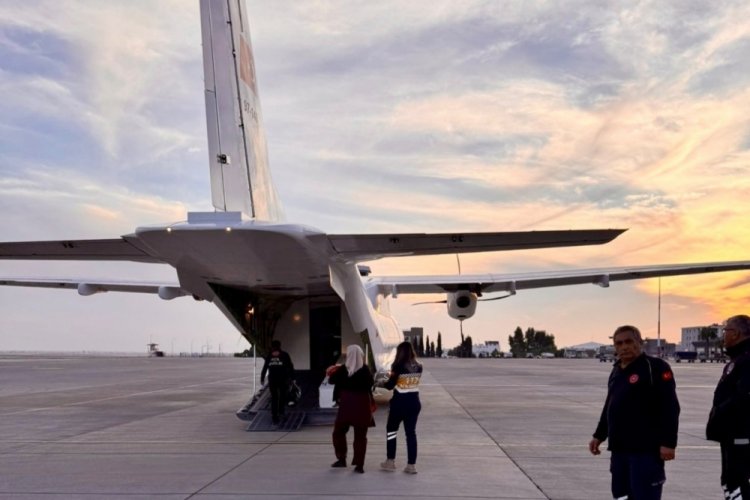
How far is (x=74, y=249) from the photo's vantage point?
970cm

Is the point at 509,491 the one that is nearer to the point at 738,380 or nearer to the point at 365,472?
the point at 365,472

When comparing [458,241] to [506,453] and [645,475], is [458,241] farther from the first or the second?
[645,475]

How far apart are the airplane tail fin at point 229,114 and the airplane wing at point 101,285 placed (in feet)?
25.6

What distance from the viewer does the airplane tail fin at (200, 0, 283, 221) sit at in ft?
34.4

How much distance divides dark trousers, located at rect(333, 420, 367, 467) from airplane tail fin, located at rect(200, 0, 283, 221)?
3.91 metres

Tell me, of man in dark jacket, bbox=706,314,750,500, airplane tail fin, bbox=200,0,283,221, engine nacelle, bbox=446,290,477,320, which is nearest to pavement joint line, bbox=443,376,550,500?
man in dark jacket, bbox=706,314,750,500

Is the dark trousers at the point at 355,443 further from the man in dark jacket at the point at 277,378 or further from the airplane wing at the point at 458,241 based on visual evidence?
the man in dark jacket at the point at 277,378

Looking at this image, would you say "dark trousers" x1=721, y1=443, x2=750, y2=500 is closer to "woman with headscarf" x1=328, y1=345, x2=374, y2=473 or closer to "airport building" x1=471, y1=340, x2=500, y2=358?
"woman with headscarf" x1=328, y1=345, x2=374, y2=473

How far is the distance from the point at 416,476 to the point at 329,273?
169 inches

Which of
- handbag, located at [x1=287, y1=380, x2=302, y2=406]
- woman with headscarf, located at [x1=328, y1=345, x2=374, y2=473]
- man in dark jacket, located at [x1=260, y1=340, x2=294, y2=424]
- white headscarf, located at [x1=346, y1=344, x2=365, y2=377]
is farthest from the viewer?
handbag, located at [x1=287, y1=380, x2=302, y2=406]

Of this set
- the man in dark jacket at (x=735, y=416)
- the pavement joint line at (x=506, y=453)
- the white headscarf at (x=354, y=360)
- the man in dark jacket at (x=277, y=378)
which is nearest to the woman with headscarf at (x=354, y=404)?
the white headscarf at (x=354, y=360)

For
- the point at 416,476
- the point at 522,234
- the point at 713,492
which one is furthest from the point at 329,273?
the point at 713,492

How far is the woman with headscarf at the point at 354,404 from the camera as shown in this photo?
805cm

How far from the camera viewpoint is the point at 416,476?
7652 mm
